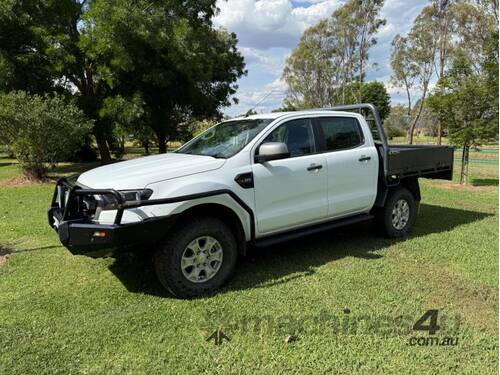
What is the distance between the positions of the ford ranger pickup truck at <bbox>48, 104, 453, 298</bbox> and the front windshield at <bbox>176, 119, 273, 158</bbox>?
0.02m

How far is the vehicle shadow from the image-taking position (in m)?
4.21

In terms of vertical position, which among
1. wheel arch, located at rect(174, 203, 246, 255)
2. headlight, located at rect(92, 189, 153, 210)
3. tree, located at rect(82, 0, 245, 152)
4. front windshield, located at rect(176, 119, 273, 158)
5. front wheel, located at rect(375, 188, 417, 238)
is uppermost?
tree, located at rect(82, 0, 245, 152)

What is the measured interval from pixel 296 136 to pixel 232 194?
1.25 metres

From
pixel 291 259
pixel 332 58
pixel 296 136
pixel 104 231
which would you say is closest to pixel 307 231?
pixel 291 259

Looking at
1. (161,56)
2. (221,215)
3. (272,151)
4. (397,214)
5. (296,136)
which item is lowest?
(397,214)

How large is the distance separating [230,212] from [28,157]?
10.4 metres

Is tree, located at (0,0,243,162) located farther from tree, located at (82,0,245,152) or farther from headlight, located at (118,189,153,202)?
headlight, located at (118,189,153,202)

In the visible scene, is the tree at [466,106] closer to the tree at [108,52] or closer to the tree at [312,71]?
the tree at [108,52]

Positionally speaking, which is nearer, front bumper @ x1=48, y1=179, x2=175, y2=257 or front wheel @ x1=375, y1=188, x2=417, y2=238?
front bumper @ x1=48, y1=179, x2=175, y2=257

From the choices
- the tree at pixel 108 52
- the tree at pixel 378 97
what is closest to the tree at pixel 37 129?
the tree at pixel 108 52

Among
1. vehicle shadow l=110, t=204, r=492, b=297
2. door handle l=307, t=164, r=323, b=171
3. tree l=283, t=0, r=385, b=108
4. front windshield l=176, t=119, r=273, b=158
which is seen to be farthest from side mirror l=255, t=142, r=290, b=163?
tree l=283, t=0, r=385, b=108

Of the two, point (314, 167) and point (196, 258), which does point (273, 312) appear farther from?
point (314, 167)

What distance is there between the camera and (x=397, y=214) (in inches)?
225

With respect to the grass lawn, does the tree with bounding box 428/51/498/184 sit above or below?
above
